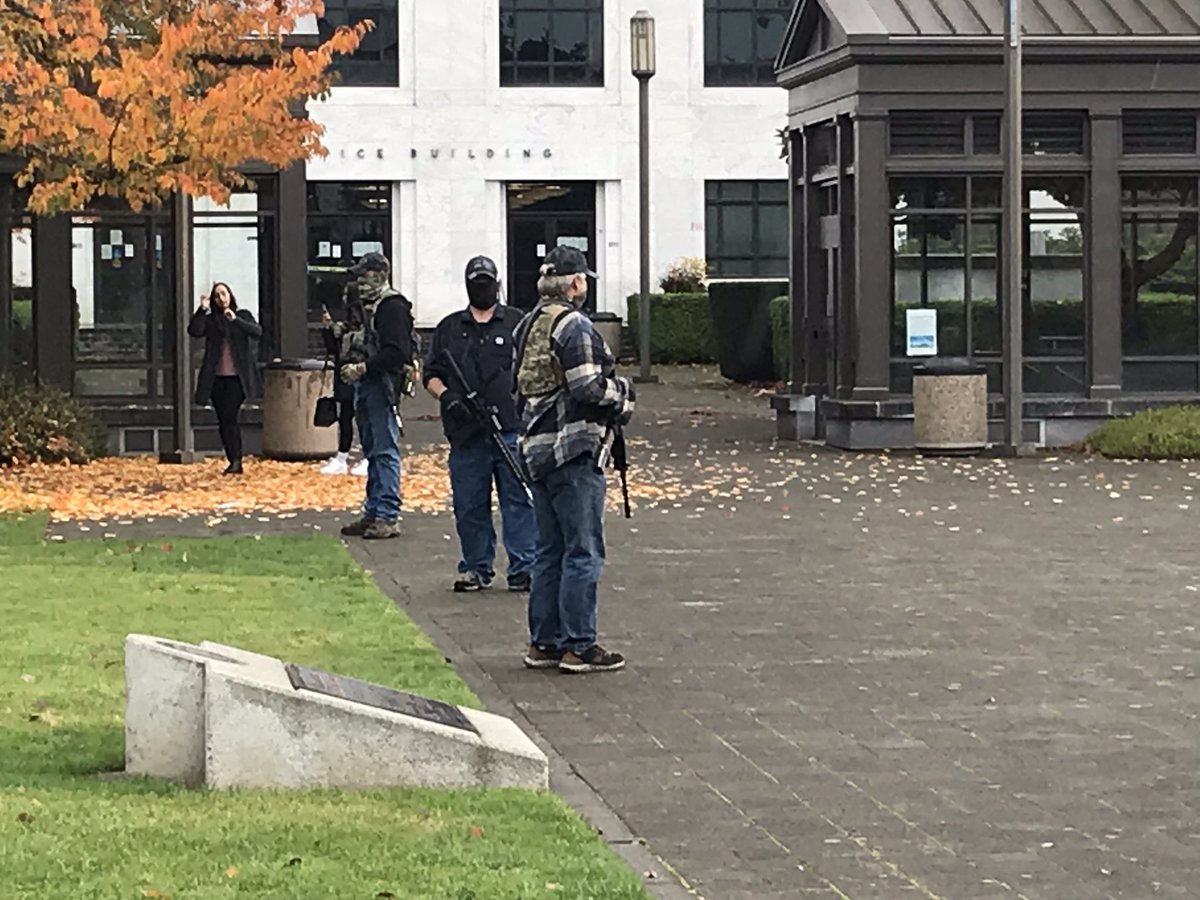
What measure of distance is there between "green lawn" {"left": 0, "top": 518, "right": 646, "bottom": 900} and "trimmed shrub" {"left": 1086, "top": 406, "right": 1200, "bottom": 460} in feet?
40.2

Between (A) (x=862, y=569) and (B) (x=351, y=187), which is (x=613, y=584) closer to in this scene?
(A) (x=862, y=569)

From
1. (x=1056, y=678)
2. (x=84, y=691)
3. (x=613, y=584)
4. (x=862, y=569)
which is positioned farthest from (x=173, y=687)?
(x=862, y=569)

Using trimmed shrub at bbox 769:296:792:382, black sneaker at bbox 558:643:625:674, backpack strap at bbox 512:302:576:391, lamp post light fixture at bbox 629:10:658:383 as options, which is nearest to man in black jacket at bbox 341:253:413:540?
backpack strap at bbox 512:302:576:391

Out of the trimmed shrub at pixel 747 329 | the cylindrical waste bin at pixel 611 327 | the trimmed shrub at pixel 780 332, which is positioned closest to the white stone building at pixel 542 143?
the cylindrical waste bin at pixel 611 327

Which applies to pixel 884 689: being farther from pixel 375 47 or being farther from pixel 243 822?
pixel 375 47

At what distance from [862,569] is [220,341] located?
933 centimetres

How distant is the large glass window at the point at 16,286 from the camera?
78.3 ft

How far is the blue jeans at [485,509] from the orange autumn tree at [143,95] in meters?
7.28

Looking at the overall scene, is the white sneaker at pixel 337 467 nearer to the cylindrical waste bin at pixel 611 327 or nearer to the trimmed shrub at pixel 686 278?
the cylindrical waste bin at pixel 611 327

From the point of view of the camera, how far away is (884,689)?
33.4 feet

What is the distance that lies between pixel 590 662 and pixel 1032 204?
14936mm

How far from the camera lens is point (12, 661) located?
10719mm

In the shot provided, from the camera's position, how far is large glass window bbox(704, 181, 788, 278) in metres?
46.7

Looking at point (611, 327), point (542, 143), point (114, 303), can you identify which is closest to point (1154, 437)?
point (114, 303)
